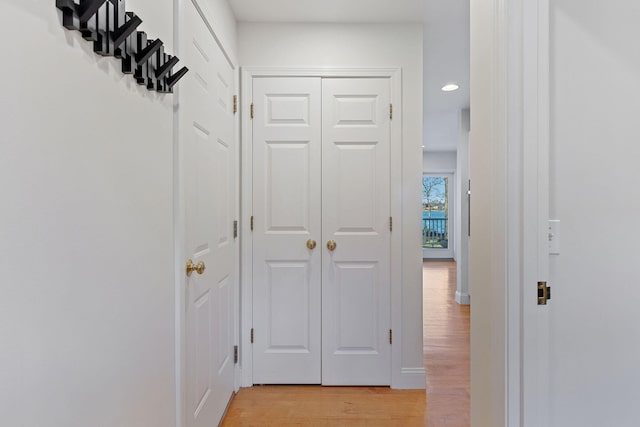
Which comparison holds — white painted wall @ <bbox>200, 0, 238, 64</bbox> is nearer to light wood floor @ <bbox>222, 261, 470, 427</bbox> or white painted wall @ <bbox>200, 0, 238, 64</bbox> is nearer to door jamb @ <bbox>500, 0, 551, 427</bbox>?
door jamb @ <bbox>500, 0, 551, 427</bbox>

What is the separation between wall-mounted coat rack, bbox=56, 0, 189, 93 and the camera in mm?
749

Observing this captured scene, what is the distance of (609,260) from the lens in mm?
1085

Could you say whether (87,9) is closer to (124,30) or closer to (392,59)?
(124,30)

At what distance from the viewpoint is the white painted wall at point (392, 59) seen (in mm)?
2430

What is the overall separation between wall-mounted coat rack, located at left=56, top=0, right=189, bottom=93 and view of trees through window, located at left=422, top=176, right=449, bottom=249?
8485 mm

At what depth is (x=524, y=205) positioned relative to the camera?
1002mm

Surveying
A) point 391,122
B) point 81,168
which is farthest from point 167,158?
point 391,122

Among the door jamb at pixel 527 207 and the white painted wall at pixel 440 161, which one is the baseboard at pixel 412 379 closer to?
the door jamb at pixel 527 207

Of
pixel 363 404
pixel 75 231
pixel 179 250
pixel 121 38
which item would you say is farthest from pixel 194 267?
pixel 363 404

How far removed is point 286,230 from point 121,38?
1.70 metres

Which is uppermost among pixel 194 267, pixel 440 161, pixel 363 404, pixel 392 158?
pixel 440 161

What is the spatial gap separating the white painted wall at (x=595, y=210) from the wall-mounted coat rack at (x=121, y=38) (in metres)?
1.22

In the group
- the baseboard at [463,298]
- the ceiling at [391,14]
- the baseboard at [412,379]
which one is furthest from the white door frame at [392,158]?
the baseboard at [463,298]

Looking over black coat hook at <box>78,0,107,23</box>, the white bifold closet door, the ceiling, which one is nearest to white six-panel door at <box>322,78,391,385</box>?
the white bifold closet door
